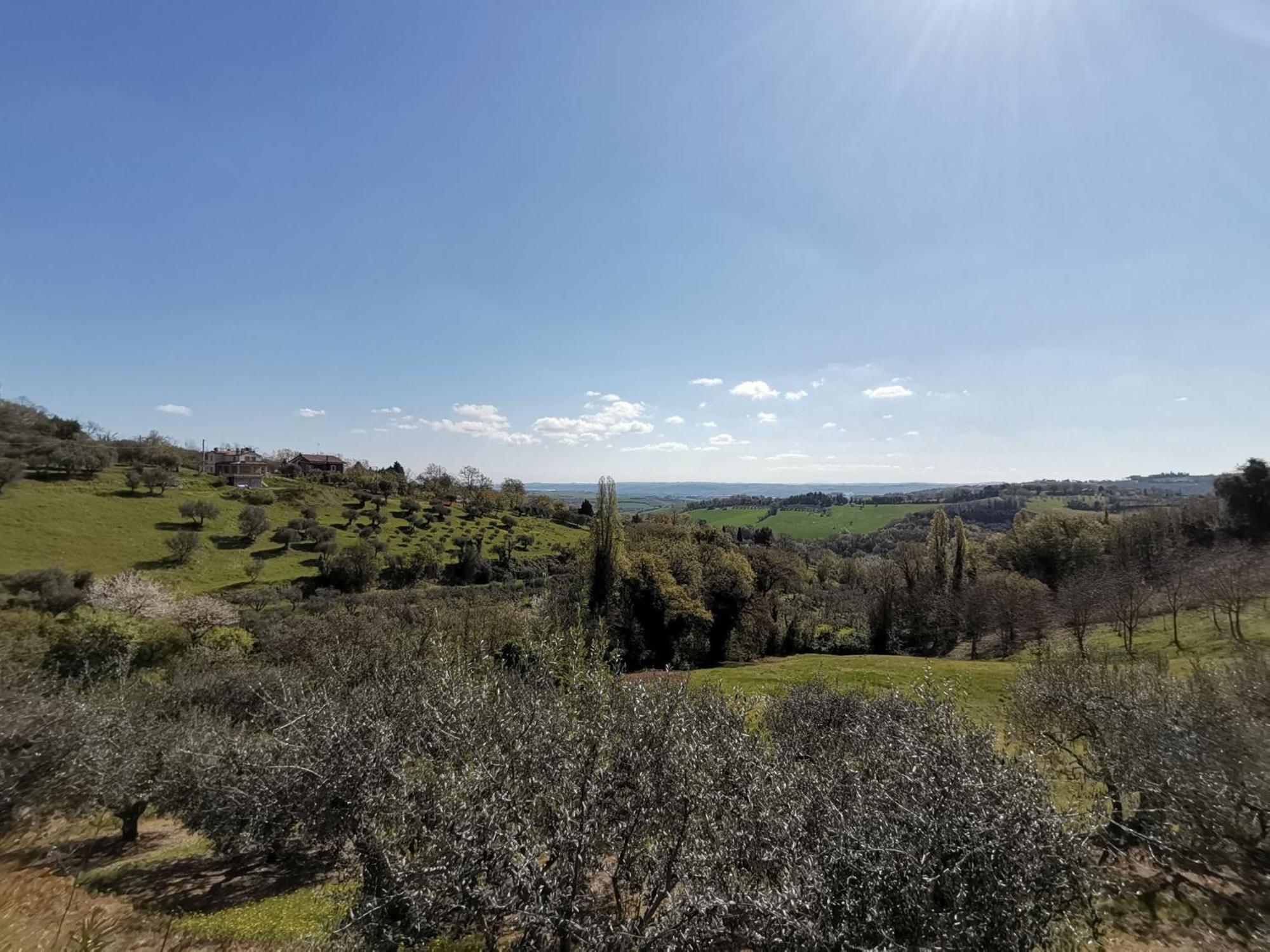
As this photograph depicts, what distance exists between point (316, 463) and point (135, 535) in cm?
9218

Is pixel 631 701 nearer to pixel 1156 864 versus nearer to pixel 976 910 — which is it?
pixel 976 910

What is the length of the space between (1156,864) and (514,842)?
1602cm

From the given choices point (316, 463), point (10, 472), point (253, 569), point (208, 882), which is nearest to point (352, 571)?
point (253, 569)

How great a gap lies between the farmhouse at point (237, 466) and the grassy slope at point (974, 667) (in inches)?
4045

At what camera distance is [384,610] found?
45250 mm

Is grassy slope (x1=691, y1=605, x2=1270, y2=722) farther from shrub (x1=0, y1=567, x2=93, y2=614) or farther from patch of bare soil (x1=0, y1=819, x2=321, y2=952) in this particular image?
shrub (x1=0, y1=567, x2=93, y2=614)

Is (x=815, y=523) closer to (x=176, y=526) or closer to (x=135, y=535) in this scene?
(x=176, y=526)

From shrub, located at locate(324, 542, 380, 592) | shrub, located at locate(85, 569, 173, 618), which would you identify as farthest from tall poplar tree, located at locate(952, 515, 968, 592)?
shrub, located at locate(324, 542, 380, 592)

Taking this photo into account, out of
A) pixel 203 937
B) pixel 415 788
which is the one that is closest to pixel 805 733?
pixel 415 788

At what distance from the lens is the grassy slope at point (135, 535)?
58156 mm

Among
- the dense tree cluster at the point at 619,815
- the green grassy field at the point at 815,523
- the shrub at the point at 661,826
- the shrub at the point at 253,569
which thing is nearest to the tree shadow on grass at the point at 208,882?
the dense tree cluster at the point at 619,815

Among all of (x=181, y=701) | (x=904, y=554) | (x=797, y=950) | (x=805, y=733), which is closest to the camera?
(x=797, y=950)

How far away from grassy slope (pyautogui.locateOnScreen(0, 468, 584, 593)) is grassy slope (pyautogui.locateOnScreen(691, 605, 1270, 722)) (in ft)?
194

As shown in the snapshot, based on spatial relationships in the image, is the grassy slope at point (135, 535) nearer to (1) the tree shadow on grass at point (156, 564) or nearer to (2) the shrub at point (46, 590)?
(1) the tree shadow on grass at point (156, 564)
